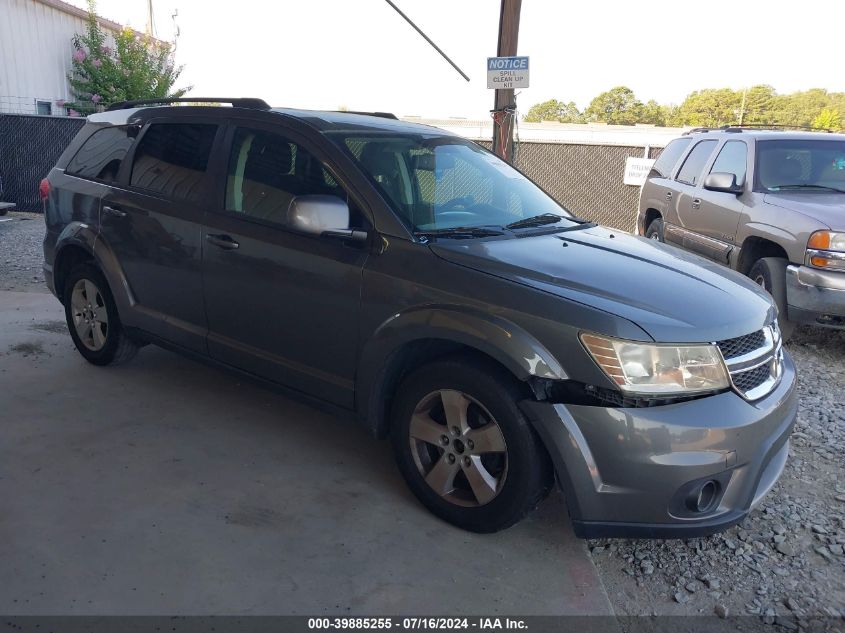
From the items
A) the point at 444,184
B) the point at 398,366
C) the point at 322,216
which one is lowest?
the point at 398,366

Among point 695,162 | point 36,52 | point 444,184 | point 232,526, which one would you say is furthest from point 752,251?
point 36,52

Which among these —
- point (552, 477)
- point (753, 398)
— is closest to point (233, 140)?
point (552, 477)

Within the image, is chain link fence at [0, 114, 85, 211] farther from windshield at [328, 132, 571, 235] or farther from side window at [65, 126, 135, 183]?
windshield at [328, 132, 571, 235]

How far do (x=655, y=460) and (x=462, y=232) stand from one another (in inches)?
56.6

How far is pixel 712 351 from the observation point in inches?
114

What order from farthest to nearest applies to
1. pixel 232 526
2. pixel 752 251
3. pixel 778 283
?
pixel 752 251 < pixel 778 283 < pixel 232 526

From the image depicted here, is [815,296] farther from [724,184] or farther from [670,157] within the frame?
[670,157]

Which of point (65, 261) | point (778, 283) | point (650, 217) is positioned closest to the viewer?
point (65, 261)

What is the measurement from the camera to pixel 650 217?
8.99m

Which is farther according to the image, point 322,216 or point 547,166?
point 547,166

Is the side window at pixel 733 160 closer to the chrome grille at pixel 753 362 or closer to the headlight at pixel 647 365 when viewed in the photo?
the chrome grille at pixel 753 362

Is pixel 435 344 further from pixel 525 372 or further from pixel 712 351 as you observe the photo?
pixel 712 351

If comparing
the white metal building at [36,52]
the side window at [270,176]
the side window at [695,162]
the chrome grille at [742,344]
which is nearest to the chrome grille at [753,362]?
the chrome grille at [742,344]

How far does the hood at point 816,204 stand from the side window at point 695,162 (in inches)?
55.6
